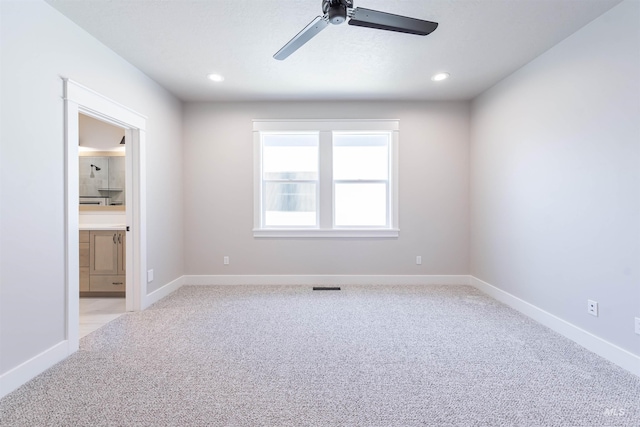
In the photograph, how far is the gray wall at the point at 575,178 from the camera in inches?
79.0

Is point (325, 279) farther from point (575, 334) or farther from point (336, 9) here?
point (336, 9)

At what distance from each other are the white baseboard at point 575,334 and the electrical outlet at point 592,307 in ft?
0.55

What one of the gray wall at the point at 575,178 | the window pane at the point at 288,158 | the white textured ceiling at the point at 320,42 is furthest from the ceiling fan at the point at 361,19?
the window pane at the point at 288,158

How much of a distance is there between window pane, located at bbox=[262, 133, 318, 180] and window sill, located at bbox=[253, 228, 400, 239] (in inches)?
30.6

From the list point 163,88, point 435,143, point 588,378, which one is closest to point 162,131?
point 163,88

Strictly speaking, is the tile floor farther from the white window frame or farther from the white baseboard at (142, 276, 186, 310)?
the white window frame

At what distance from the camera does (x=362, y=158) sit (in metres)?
4.13

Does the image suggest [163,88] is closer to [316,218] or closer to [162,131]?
[162,131]

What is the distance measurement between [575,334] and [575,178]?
1310mm

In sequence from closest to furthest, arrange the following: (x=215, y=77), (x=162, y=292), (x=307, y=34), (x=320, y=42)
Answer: (x=307, y=34) < (x=320, y=42) < (x=215, y=77) < (x=162, y=292)

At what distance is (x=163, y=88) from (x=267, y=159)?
5.00 feet

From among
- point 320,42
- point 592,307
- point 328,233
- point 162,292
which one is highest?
point 320,42

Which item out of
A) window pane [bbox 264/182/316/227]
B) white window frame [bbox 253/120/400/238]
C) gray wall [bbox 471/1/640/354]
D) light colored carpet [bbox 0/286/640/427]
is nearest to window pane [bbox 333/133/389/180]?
white window frame [bbox 253/120/400/238]

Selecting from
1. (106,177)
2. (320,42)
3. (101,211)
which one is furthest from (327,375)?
(106,177)
